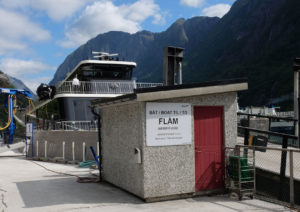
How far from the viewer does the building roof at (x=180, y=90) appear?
7.06 metres

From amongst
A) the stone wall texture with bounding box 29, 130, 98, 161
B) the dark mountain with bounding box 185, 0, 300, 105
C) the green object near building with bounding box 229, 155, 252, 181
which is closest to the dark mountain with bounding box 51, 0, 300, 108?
the dark mountain with bounding box 185, 0, 300, 105

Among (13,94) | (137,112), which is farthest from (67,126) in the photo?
(137,112)

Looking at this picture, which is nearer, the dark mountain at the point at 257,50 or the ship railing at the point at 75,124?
the ship railing at the point at 75,124

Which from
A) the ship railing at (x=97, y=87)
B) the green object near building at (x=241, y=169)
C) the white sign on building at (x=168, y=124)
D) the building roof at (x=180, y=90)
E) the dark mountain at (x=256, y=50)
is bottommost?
the green object near building at (x=241, y=169)

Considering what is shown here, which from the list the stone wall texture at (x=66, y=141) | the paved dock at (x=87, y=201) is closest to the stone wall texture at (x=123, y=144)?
the paved dock at (x=87, y=201)

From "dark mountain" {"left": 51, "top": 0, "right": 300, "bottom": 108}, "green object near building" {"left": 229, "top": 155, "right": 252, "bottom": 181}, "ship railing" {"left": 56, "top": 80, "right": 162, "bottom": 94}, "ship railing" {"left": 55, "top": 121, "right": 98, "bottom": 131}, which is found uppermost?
"dark mountain" {"left": 51, "top": 0, "right": 300, "bottom": 108}

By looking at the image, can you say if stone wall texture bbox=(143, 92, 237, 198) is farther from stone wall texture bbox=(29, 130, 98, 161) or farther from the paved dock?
stone wall texture bbox=(29, 130, 98, 161)

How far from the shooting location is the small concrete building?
7.21m

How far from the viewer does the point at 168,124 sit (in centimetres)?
752

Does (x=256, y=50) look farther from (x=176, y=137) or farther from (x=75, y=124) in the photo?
(x=176, y=137)

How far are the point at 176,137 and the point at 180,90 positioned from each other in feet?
3.79

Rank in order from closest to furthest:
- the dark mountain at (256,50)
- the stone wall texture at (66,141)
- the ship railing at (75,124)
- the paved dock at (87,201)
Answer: the paved dock at (87,201) < the stone wall texture at (66,141) < the ship railing at (75,124) < the dark mountain at (256,50)

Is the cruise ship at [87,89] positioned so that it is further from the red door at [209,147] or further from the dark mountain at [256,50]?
the dark mountain at [256,50]

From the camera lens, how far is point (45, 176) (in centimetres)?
1152
